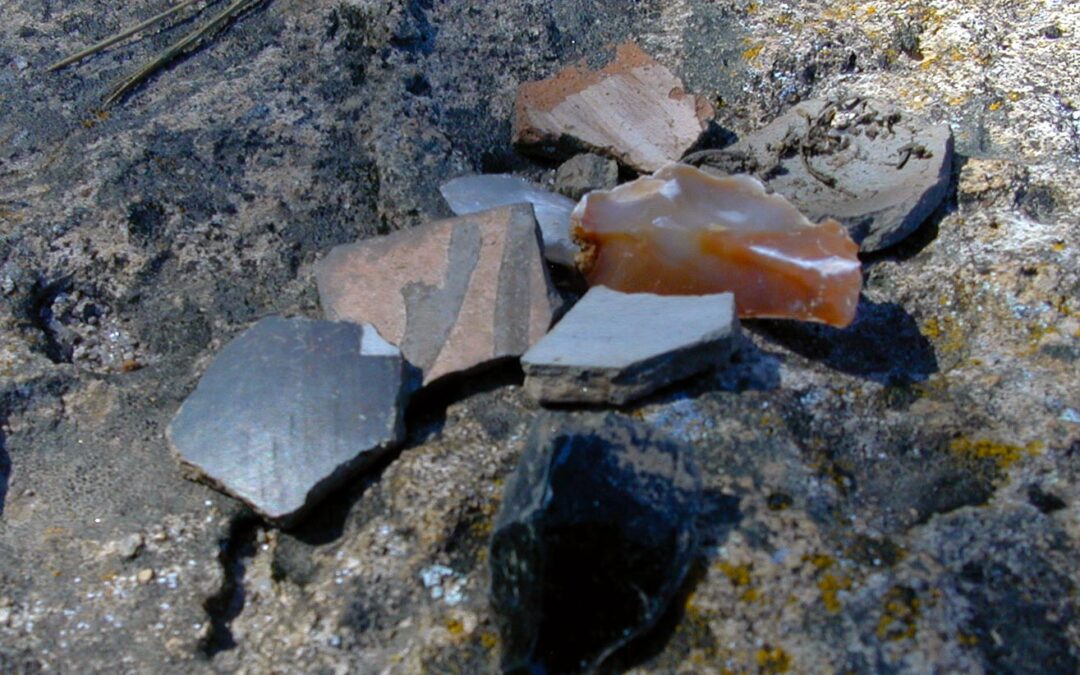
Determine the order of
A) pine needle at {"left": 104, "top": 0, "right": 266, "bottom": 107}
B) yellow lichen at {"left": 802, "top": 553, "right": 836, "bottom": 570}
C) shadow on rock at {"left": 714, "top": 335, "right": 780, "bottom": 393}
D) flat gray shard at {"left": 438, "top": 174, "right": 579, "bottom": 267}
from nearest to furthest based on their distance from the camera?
yellow lichen at {"left": 802, "top": 553, "right": 836, "bottom": 570}, shadow on rock at {"left": 714, "top": 335, "right": 780, "bottom": 393}, flat gray shard at {"left": 438, "top": 174, "right": 579, "bottom": 267}, pine needle at {"left": 104, "top": 0, "right": 266, "bottom": 107}

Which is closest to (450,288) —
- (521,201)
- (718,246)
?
(521,201)

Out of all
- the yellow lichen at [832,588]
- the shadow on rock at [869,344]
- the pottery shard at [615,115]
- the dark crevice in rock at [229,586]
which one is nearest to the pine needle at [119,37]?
the pottery shard at [615,115]

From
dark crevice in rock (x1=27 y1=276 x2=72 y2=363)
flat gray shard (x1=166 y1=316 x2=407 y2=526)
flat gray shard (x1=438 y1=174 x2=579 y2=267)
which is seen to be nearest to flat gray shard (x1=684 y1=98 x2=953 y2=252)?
flat gray shard (x1=438 y1=174 x2=579 y2=267)

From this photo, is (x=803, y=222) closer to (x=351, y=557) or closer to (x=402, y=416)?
(x=402, y=416)

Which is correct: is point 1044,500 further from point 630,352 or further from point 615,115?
point 615,115

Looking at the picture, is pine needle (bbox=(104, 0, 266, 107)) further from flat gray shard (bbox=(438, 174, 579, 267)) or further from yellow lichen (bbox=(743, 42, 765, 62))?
yellow lichen (bbox=(743, 42, 765, 62))

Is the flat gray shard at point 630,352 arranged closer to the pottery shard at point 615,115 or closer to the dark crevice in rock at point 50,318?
the pottery shard at point 615,115
